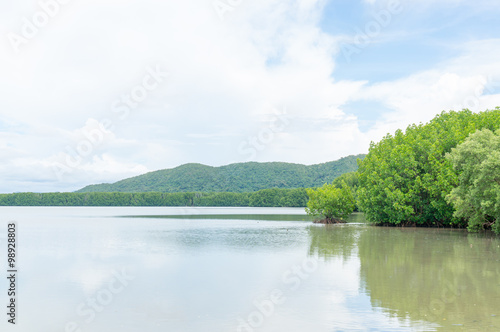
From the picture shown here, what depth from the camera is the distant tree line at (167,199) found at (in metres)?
158

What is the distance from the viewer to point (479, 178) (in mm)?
35500

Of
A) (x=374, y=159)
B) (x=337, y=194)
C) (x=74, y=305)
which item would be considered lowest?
(x=74, y=305)

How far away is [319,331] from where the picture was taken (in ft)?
37.1

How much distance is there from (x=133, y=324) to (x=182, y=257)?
45.9 feet

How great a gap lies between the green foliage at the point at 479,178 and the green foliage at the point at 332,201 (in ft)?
64.9

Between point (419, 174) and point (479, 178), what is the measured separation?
59.4 feet

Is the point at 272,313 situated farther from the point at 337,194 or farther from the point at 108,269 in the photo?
the point at 337,194

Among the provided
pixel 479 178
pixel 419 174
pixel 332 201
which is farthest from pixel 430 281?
pixel 332 201

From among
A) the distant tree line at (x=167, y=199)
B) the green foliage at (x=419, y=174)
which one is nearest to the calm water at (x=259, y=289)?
the green foliage at (x=419, y=174)

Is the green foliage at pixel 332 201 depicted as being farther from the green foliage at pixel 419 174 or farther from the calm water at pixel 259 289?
the calm water at pixel 259 289

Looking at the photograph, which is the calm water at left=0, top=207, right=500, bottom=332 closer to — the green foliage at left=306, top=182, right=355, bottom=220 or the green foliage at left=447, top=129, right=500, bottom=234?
the green foliage at left=447, top=129, right=500, bottom=234

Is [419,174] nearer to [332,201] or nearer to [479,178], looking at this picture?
[332,201]

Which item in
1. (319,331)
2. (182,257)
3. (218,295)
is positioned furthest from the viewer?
(182,257)

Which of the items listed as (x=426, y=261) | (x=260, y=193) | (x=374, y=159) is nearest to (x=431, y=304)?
(x=426, y=261)
